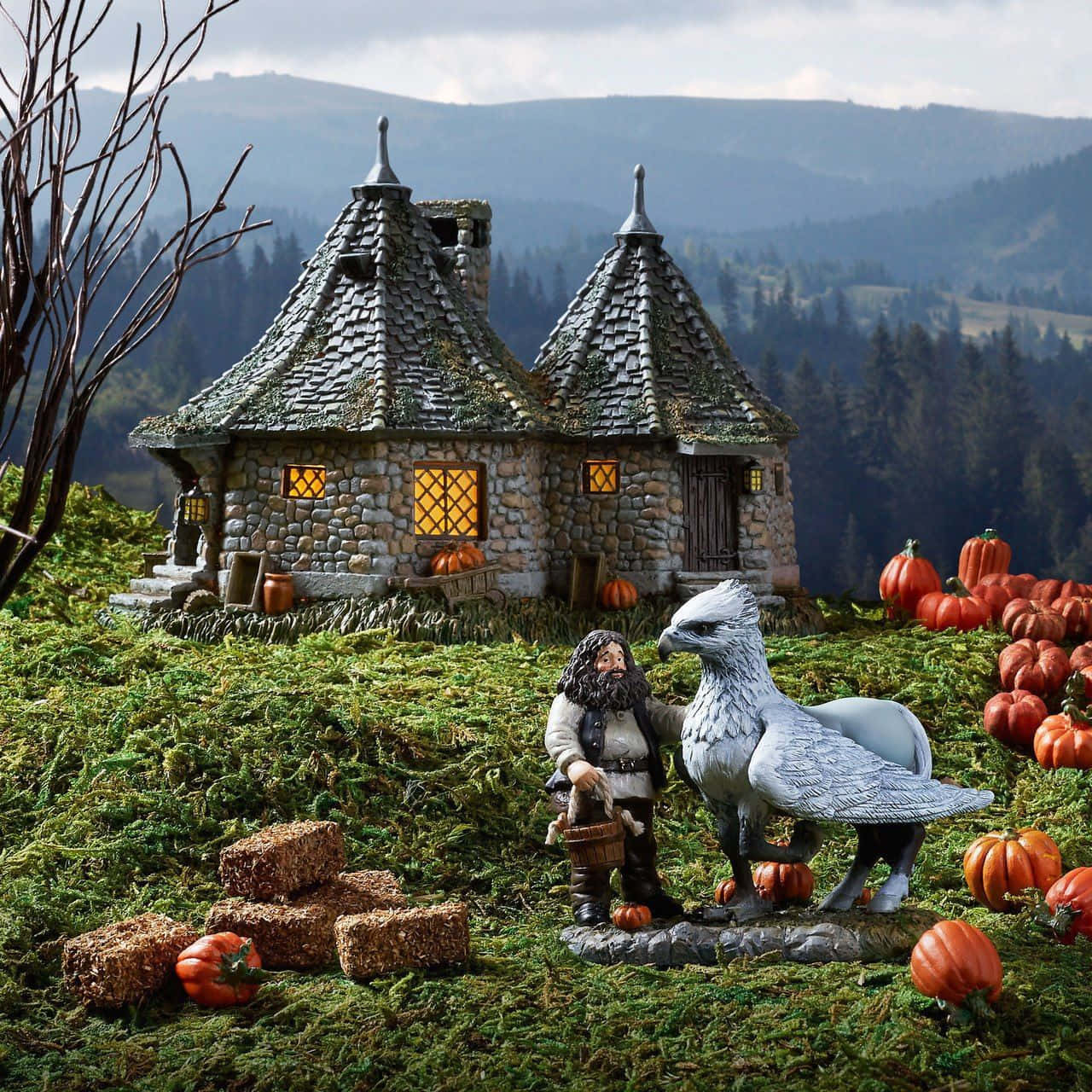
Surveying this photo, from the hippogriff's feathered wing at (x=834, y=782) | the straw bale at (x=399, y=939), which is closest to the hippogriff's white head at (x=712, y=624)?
the hippogriff's feathered wing at (x=834, y=782)

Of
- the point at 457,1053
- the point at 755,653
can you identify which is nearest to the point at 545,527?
the point at 755,653

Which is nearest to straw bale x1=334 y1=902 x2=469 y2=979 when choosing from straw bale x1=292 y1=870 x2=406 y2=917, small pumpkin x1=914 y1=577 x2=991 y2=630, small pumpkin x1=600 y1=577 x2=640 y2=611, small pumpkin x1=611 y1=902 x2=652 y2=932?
straw bale x1=292 y1=870 x2=406 y2=917

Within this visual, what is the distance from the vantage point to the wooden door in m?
15.2

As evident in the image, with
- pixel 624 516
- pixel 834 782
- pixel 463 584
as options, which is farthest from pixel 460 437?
pixel 834 782

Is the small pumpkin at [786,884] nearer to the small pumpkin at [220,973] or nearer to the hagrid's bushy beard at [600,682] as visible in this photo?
the hagrid's bushy beard at [600,682]

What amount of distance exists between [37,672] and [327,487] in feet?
12.8

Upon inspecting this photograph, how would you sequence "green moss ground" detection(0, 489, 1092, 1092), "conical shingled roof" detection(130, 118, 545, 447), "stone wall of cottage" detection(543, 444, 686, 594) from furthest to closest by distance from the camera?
"stone wall of cottage" detection(543, 444, 686, 594), "conical shingled roof" detection(130, 118, 545, 447), "green moss ground" detection(0, 489, 1092, 1092)

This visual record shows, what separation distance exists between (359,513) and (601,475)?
2.75 metres

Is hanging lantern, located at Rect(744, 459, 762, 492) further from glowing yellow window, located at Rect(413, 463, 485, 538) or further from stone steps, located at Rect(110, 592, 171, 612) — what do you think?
stone steps, located at Rect(110, 592, 171, 612)

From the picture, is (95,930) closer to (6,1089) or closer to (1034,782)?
(6,1089)

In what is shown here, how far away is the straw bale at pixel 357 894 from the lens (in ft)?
22.9

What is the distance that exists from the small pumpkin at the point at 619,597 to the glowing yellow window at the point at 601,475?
1100 mm

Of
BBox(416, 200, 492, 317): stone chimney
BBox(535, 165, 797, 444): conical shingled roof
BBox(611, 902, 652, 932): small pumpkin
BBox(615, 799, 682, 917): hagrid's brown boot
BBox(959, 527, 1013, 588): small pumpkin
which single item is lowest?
BBox(611, 902, 652, 932): small pumpkin

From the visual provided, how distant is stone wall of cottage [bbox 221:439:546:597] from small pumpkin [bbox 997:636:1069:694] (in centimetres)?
510
